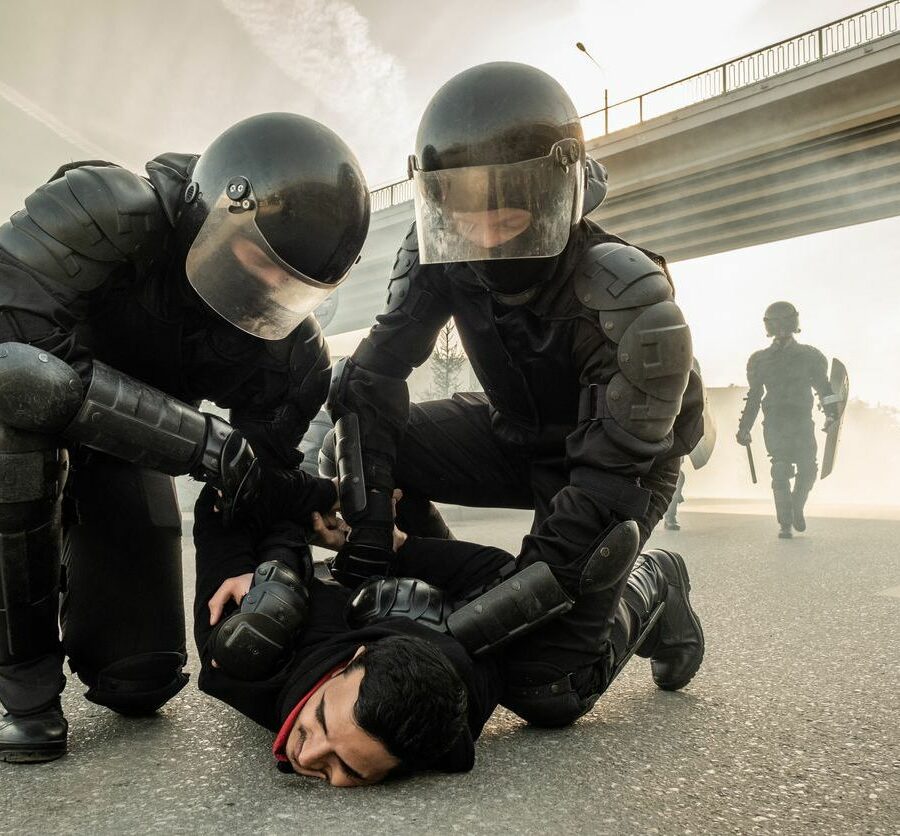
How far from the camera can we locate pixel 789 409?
7.42 meters

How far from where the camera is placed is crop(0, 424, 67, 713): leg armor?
1.92 m

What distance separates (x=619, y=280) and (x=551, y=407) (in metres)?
0.56

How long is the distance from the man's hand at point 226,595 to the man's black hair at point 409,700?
0.53 metres

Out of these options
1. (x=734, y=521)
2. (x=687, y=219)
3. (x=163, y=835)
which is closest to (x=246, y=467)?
(x=163, y=835)

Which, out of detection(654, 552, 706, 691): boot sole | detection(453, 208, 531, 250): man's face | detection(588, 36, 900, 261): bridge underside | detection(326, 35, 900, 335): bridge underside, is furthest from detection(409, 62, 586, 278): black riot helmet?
detection(588, 36, 900, 261): bridge underside

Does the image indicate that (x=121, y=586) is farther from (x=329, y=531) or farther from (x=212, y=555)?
(x=329, y=531)

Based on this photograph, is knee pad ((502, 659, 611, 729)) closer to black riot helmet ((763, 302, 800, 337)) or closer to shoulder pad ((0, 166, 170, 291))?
shoulder pad ((0, 166, 170, 291))

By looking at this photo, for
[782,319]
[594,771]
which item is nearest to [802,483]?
[782,319]

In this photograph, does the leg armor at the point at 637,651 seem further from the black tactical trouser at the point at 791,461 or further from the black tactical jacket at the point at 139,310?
the black tactical trouser at the point at 791,461

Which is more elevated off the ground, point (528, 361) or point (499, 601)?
point (528, 361)

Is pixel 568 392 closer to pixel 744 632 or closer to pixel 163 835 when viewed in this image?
pixel 744 632

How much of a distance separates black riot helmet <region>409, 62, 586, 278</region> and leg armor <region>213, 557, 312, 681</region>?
1038 millimetres

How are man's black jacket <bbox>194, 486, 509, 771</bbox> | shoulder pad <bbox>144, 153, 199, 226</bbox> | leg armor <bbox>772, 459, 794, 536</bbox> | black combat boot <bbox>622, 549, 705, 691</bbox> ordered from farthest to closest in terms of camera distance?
leg armor <bbox>772, 459, 794, 536</bbox>
black combat boot <bbox>622, 549, 705, 691</bbox>
shoulder pad <bbox>144, 153, 199, 226</bbox>
man's black jacket <bbox>194, 486, 509, 771</bbox>

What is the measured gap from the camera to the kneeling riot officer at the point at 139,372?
1.95 m
